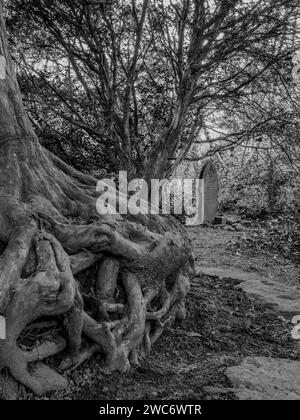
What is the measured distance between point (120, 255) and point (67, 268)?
0.72 metres

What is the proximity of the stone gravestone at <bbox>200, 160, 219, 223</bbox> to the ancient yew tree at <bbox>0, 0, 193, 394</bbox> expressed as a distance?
35.1 ft

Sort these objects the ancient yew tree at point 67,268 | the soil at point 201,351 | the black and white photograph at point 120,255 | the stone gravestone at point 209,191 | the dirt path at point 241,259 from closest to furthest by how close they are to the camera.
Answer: the ancient yew tree at point 67,268 < the black and white photograph at point 120,255 < the soil at point 201,351 < the dirt path at point 241,259 < the stone gravestone at point 209,191

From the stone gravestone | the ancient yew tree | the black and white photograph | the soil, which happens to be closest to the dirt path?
the black and white photograph

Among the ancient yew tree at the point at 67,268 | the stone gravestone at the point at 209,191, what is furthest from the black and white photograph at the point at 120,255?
the stone gravestone at the point at 209,191

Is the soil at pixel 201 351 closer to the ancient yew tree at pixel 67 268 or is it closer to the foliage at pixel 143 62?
the ancient yew tree at pixel 67 268

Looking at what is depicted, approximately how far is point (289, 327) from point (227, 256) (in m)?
5.10

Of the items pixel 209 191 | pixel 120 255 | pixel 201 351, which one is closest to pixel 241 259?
pixel 209 191

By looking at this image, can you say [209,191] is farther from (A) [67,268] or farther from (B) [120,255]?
(A) [67,268]

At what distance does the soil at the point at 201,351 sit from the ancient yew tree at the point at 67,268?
0.13 meters

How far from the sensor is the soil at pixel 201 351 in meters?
3.38

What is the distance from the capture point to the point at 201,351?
434 centimetres

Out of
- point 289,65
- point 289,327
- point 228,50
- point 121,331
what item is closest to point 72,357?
point 121,331

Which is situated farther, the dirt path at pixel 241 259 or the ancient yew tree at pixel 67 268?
the dirt path at pixel 241 259
